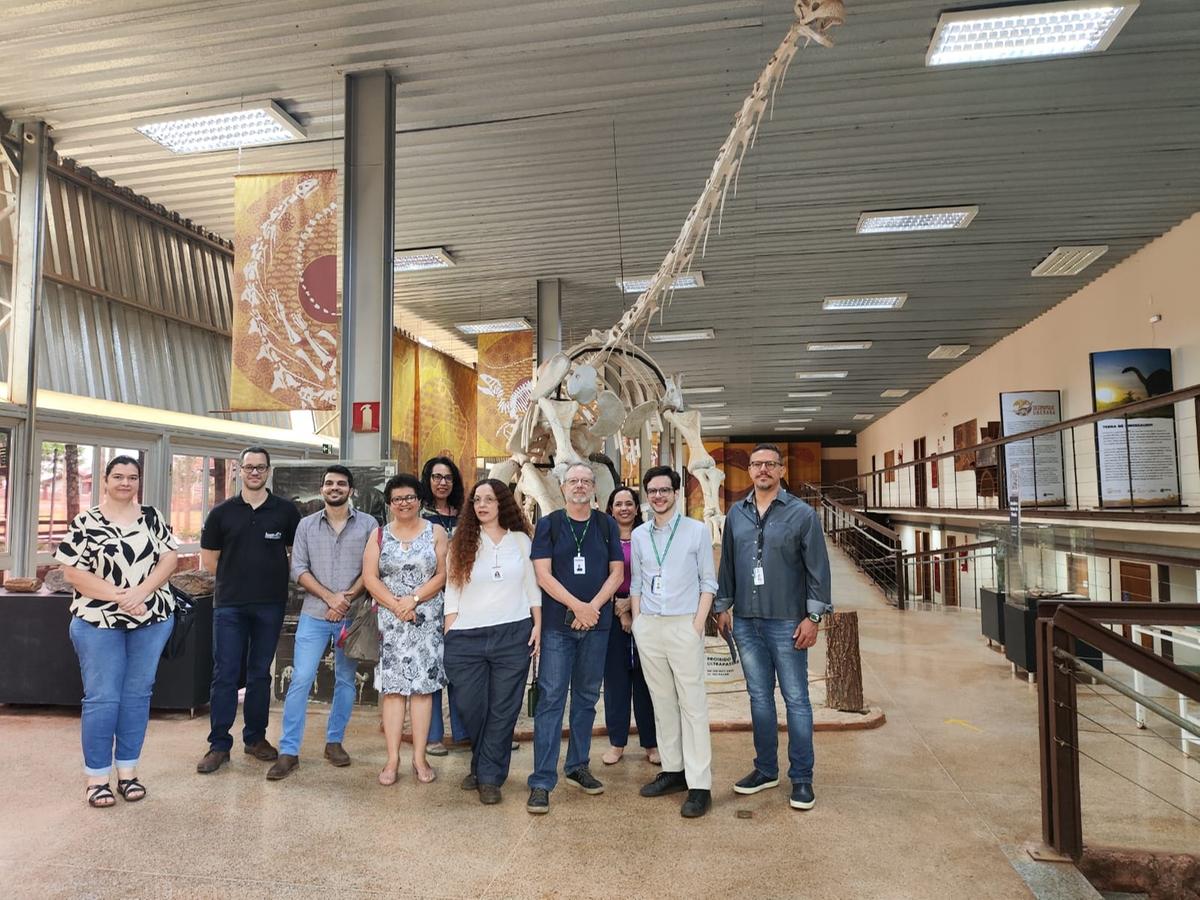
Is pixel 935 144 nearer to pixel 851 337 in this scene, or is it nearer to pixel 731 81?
pixel 731 81

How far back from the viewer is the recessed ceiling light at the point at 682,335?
13.9 m

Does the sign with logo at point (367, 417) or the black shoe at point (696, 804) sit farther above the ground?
the sign with logo at point (367, 417)

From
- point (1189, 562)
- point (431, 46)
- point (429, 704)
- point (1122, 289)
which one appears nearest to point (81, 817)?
point (429, 704)

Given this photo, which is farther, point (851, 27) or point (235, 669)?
point (851, 27)

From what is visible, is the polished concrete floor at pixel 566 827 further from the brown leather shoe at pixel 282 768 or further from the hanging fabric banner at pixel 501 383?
the hanging fabric banner at pixel 501 383

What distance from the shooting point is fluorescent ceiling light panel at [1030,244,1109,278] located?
32.9 feet

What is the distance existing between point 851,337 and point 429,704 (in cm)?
1246

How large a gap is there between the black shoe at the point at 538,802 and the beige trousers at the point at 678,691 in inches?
22.1

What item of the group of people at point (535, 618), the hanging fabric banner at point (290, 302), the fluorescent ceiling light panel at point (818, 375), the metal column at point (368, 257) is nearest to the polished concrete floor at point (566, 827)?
the group of people at point (535, 618)

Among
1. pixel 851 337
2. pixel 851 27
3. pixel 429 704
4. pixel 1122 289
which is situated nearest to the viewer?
pixel 429 704

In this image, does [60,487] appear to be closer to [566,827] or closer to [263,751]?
[263,751]

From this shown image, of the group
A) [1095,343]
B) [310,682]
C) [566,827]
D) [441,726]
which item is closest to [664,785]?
[566,827]

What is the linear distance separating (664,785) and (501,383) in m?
8.57

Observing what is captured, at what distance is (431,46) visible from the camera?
19.8 feet
